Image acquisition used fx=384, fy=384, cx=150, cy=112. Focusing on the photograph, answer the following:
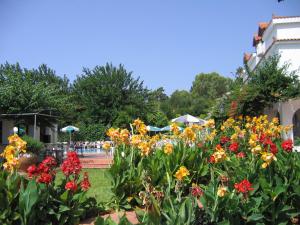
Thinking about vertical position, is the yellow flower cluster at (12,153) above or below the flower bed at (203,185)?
above

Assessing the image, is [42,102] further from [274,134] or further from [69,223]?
[69,223]

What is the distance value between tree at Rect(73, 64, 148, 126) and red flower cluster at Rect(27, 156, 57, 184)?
34687 millimetres

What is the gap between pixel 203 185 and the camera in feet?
19.7

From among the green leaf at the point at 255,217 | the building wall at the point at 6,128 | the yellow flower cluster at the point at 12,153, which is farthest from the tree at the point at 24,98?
the green leaf at the point at 255,217

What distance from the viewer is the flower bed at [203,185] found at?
14.5ft

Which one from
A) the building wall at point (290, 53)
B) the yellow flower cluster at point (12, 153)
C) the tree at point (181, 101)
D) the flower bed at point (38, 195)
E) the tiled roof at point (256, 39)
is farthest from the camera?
the tree at point (181, 101)

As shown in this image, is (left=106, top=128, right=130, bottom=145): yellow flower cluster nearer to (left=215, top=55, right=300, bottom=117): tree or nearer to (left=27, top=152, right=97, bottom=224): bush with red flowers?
(left=27, top=152, right=97, bottom=224): bush with red flowers

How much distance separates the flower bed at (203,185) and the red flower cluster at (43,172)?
1.26 m

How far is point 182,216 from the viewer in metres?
4.19

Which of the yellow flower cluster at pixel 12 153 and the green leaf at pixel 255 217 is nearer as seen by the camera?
the green leaf at pixel 255 217

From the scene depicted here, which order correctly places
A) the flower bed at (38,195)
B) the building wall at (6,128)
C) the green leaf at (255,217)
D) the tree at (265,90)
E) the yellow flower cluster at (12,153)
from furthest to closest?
the building wall at (6,128)
the tree at (265,90)
the yellow flower cluster at (12,153)
the green leaf at (255,217)
the flower bed at (38,195)

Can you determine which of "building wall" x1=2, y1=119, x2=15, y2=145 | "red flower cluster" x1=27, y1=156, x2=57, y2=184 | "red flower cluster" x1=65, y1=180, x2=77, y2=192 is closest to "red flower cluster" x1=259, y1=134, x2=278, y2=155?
"red flower cluster" x1=65, y1=180, x2=77, y2=192

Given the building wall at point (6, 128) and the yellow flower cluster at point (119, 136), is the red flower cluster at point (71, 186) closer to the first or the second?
the yellow flower cluster at point (119, 136)

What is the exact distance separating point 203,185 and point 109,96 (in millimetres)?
36543
